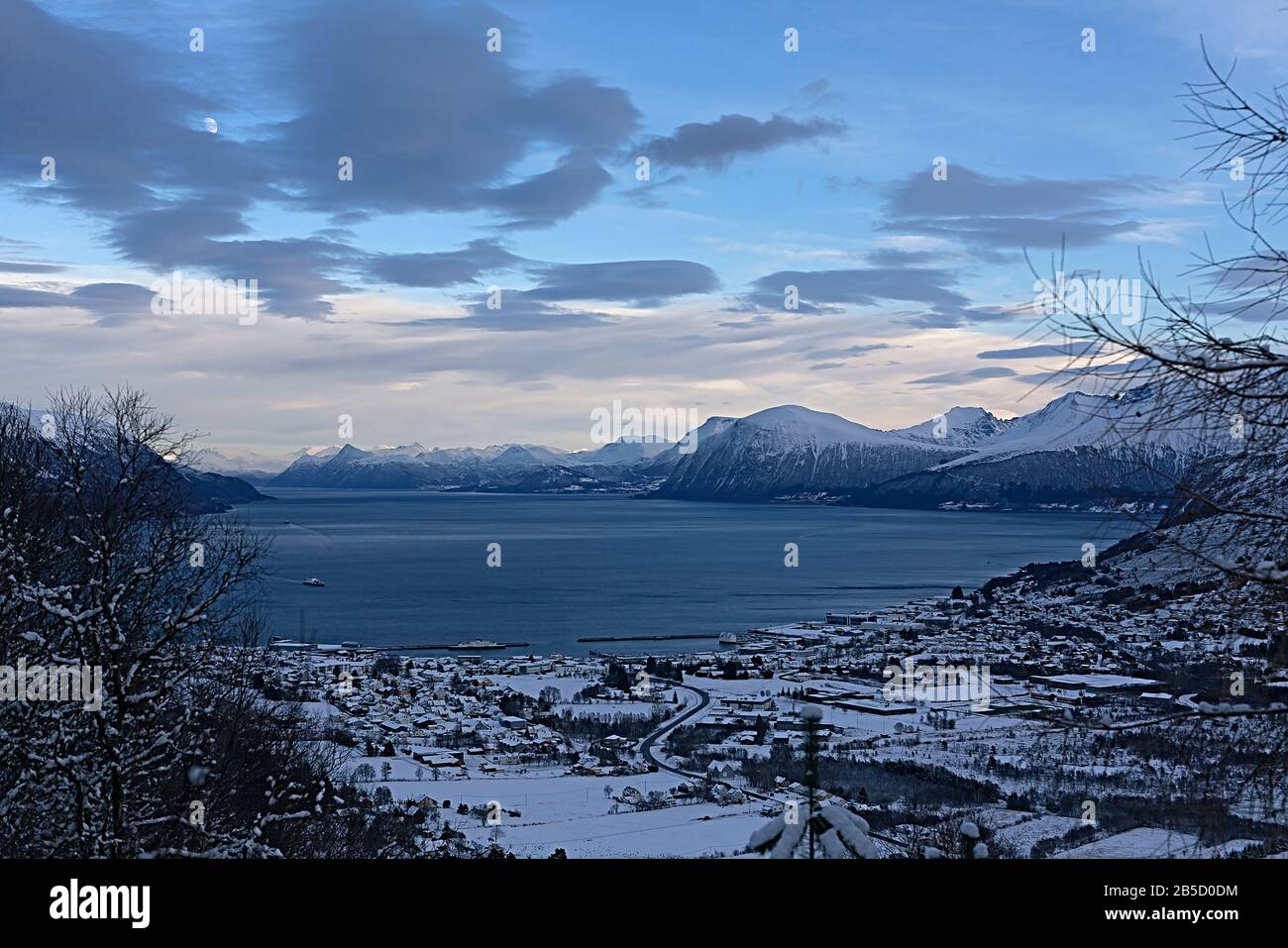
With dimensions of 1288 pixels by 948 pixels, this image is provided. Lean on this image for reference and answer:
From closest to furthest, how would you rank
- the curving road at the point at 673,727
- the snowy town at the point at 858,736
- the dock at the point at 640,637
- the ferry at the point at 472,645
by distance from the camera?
1. the snowy town at the point at 858,736
2. the curving road at the point at 673,727
3. the ferry at the point at 472,645
4. the dock at the point at 640,637

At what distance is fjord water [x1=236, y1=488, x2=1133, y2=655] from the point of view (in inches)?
2203

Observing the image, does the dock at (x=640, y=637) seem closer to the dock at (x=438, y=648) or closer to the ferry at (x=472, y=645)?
the dock at (x=438, y=648)

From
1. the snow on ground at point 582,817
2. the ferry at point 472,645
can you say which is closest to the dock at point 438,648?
the ferry at point 472,645

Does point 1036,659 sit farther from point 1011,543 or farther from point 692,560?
point 1011,543

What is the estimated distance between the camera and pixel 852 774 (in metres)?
21.1

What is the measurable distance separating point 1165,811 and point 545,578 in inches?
3029

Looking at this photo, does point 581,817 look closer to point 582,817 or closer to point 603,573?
point 582,817

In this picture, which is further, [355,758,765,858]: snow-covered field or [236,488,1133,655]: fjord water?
[236,488,1133,655]: fjord water

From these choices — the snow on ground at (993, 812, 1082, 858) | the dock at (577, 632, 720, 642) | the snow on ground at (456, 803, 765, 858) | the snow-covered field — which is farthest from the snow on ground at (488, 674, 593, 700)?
the snow on ground at (993, 812, 1082, 858)

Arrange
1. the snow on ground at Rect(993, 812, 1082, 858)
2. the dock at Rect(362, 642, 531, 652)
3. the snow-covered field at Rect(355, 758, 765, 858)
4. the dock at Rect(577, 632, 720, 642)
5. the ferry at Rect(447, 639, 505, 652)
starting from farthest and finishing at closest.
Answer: the dock at Rect(577, 632, 720, 642) < the ferry at Rect(447, 639, 505, 652) < the dock at Rect(362, 642, 531, 652) < the snow on ground at Rect(993, 812, 1082, 858) < the snow-covered field at Rect(355, 758, 765, 858)

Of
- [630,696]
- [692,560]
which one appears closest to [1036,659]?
[630,696]

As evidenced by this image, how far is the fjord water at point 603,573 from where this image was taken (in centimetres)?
5597

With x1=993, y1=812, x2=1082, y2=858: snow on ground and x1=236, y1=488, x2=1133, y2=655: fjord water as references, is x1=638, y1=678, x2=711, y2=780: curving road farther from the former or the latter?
x1=236, y1=488, x2=1133, y2=655: fjord water
